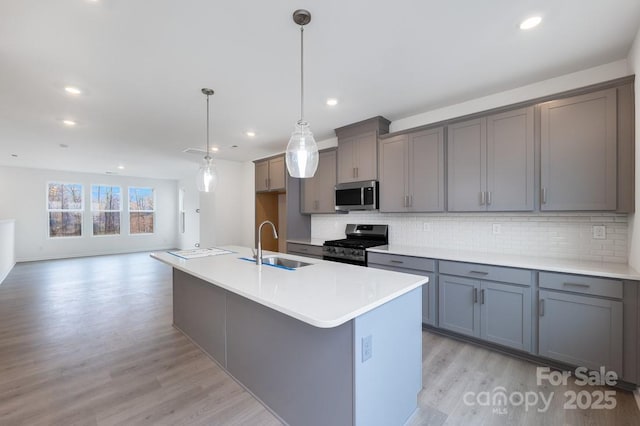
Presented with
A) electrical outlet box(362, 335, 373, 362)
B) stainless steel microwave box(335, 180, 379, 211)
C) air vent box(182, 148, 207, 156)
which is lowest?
electrical outlet box(362, 335, 373, 362)

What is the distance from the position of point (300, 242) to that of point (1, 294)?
4.98 metres

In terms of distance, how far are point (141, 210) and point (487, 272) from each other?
10.4 m

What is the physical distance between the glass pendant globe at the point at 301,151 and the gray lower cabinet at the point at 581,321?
7.05ft

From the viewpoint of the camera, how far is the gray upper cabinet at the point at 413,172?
10.5 ft

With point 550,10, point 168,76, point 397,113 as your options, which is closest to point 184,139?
point 168,76

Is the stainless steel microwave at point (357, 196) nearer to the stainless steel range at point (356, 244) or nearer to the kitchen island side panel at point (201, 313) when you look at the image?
the stainless steel range at point (356, 244)

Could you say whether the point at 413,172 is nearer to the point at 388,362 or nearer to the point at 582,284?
the point at 582,284

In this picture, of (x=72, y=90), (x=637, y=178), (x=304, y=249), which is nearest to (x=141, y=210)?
(x=72, y=90)

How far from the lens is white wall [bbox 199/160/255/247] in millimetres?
6285

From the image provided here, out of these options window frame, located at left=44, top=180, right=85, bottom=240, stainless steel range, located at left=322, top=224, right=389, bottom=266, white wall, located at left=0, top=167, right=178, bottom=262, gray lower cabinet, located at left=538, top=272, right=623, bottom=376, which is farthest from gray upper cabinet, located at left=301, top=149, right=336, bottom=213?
window frame, located at left=44, top=180, right=85, bottom=240

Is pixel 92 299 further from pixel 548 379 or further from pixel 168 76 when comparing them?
pixel 548 379

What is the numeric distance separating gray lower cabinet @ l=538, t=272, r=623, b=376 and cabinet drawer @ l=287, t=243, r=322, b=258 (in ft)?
8.61

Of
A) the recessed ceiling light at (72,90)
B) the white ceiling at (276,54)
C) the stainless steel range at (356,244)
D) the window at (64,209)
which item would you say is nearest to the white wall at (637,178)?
the white ceiling at (276,54)

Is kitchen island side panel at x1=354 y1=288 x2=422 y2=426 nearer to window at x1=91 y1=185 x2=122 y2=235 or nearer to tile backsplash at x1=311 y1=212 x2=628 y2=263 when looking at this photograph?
tile backsplash at x1=311 y1=212 x2=628 y2=263
